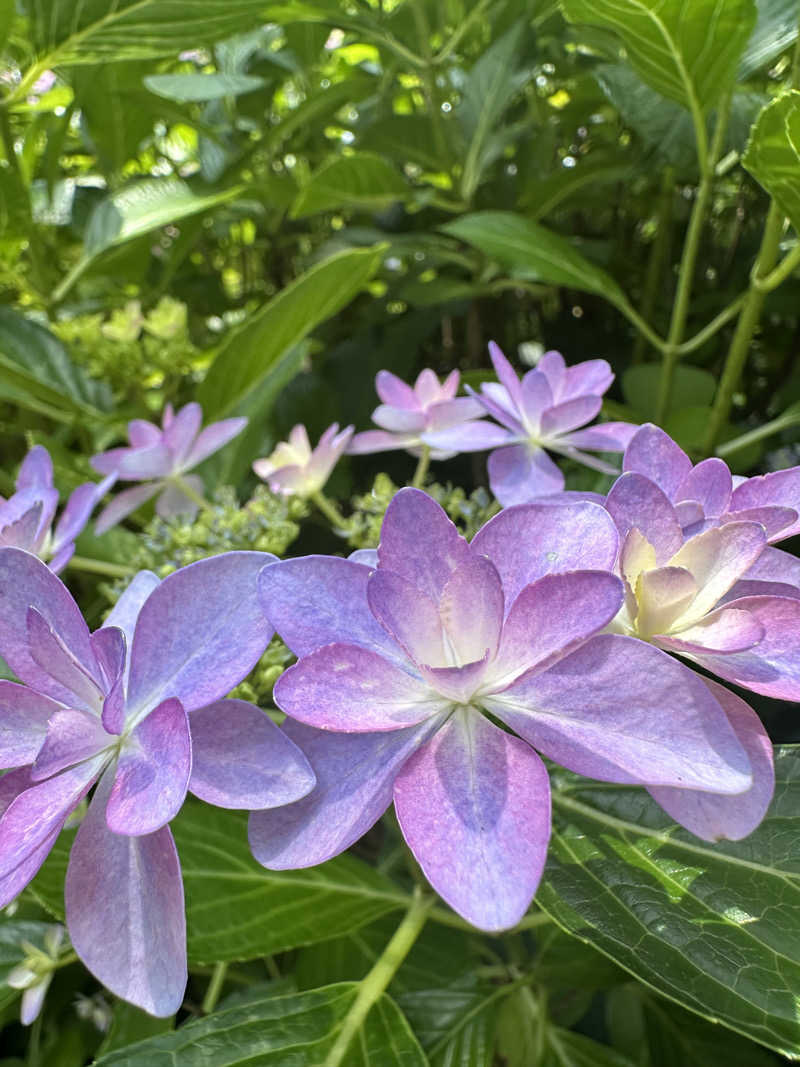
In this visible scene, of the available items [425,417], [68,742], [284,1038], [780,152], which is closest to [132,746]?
[68,742]

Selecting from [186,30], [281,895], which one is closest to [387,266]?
[186,30]

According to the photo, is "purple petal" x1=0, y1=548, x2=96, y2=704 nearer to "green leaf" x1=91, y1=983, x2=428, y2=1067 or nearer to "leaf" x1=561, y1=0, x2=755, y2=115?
"green leaf" x1=91, y1=983, x2=428, y2=1067

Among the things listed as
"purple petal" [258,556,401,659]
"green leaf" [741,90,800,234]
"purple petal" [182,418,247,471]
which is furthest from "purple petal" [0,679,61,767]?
"green leaf" [741,90,800,234]

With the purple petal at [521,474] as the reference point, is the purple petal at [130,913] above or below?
below

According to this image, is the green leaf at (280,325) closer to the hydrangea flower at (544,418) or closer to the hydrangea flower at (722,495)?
the hydrangea flower at (544,418)

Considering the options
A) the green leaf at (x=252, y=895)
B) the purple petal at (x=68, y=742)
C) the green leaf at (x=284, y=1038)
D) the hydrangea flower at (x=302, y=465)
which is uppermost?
the purple petal at (x=68, y=742)

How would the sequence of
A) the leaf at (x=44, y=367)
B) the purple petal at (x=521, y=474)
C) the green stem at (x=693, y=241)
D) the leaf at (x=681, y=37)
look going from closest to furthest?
the purple petal at (x=521, y=474), the leaf at (x=681, y=37), the green stem at (x=693, y=241), the leaf at (x=44, y=367)

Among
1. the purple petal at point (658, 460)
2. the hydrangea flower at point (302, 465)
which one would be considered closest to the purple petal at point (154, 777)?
the purple petal at point (658, 460)
